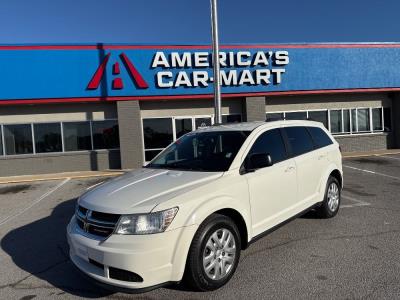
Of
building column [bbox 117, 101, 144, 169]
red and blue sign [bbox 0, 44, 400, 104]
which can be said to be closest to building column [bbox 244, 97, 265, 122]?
red and blue sign [bbox 0, 44, 400, 104]

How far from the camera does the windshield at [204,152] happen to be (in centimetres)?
468

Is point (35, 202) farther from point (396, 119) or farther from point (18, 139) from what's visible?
point (396, 119)

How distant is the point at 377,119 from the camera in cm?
1930

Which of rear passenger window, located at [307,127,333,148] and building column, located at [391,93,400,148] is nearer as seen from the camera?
rear passenger window, located at [307,127,333,148]

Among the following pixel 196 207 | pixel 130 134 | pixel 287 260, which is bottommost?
pixel 287 260

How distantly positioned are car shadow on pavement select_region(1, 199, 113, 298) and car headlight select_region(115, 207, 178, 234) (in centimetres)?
80

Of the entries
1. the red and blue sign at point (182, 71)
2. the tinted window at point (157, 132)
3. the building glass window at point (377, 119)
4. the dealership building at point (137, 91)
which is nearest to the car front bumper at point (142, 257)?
the dealership building at point (137, 91)

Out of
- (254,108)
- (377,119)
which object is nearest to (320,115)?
(377,119)

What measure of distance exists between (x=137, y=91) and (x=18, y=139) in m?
5.35

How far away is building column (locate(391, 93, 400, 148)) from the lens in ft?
62.3

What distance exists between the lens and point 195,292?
3.97m

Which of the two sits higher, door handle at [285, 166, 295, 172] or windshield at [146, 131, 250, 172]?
windshield at [146, 131, 250, 172]

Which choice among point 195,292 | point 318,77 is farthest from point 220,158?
point 318,77

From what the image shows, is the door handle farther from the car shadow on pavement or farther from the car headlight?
the car shadow on pavement
